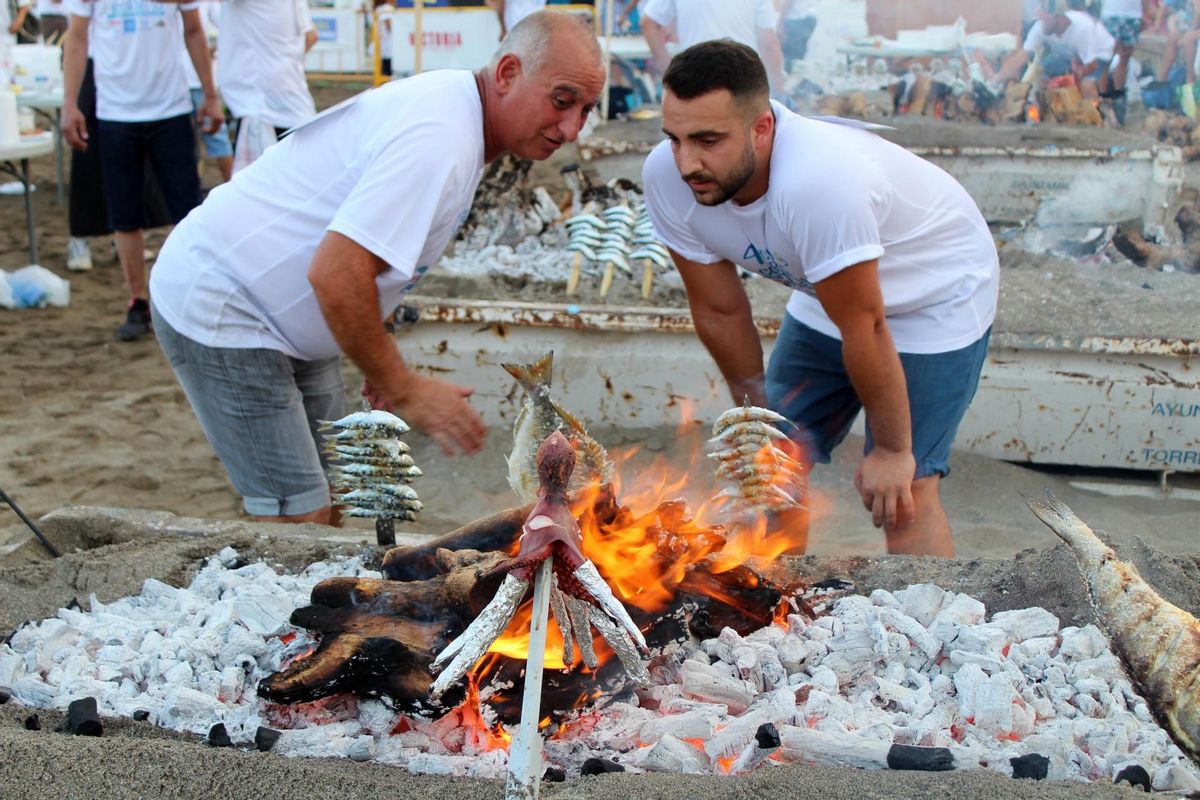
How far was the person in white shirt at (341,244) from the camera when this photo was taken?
2996 mm

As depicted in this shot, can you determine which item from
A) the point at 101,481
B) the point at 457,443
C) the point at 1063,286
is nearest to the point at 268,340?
the point at 457,443

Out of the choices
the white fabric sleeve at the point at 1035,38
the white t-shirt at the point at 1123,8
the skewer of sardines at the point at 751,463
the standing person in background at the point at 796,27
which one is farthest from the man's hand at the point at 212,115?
the white t-shirt at the point at 1123,8

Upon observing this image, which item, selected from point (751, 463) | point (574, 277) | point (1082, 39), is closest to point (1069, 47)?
point (1082, 39)

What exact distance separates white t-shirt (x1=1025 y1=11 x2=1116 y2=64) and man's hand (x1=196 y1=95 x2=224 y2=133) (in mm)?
6130

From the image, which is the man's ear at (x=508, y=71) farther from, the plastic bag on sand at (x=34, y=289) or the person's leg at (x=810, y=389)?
the plastic bag on sand at (x=34, y=289)

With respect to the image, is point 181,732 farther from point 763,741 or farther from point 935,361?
point 935,361

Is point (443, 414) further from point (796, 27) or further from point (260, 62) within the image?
point (796, 27)

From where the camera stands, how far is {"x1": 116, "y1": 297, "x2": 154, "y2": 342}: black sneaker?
7648 millimetres

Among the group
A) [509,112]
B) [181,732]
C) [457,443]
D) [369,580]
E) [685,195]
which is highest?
[509,112]

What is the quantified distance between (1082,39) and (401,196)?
765cm

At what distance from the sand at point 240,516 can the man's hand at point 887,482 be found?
0.56ft

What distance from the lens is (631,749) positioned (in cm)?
257

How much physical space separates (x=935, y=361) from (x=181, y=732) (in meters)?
2.49

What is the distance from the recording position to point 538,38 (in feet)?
10.3
